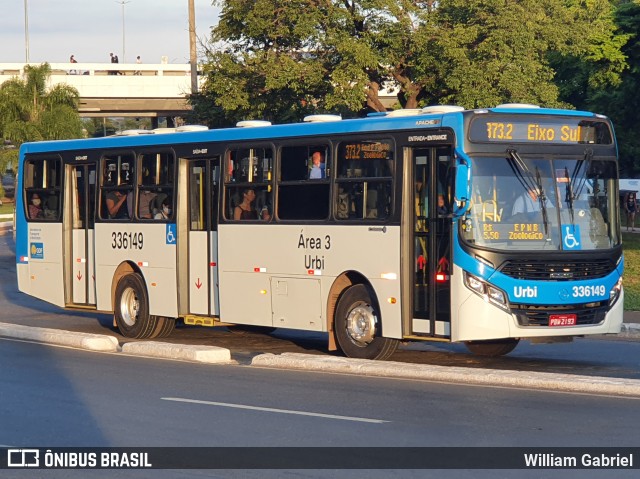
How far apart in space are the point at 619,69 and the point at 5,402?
28994 mm

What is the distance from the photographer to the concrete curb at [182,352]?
15797 mm

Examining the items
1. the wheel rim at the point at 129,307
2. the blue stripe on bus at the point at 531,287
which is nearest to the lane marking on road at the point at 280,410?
the blue stripe on bus at the point at 531,287

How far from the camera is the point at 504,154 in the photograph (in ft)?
47.0

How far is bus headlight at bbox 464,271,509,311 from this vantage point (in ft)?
46.2

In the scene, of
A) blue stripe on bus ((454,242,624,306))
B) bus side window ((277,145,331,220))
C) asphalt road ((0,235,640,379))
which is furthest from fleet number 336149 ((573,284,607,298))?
bus side window ((277,145,331,220))

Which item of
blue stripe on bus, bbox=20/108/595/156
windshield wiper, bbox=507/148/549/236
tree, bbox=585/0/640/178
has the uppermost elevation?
tree, bbox=585/0/640/178

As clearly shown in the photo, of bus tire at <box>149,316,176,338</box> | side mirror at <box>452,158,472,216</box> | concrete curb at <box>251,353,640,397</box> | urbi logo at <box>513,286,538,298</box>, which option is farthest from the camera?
bus tire at <box>149,316,176,338</box>

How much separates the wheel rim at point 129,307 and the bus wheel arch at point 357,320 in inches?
187

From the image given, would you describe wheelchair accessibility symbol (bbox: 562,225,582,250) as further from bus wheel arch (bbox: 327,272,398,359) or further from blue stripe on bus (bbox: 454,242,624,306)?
bus wheel arch (bbox: 327,272,398,359)

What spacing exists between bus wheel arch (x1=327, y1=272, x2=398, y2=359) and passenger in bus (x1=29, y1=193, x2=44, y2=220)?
7.73m

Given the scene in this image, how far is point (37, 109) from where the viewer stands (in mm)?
71312

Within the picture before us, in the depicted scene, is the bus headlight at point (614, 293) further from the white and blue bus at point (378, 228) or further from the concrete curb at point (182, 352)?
the concrete curb at point (182, 352)

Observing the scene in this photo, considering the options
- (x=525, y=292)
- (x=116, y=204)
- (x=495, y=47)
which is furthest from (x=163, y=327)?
(x=495, y=47)

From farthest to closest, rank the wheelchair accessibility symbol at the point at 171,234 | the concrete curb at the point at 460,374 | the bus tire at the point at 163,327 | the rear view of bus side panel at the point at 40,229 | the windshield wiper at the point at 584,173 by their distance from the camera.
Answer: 1. the rear view of bus side panel at the point at 40,229
2. the bus tire at the point at 163,327
3. the wheelchair accessibility symbol at the point at 171,234
4. the windshield wiper at the point at 584,173
5. the concrete curb at the point at 460,374
